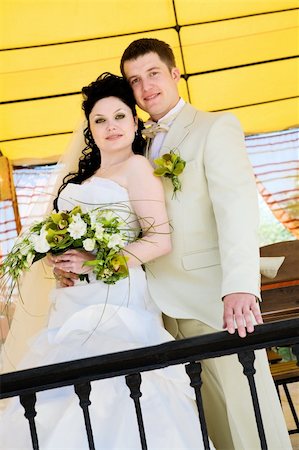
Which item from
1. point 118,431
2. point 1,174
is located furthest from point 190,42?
point 118,431

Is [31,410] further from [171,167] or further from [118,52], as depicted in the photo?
[118,52]

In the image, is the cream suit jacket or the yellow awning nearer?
the cream suit jacket

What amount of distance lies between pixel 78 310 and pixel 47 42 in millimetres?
4946

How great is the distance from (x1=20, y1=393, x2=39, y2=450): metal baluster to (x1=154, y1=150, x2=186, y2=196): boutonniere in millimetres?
966

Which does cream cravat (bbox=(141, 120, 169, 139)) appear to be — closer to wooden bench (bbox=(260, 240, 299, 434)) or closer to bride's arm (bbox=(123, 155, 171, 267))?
bride's arm (bbox=(123, 155, 171, 267))

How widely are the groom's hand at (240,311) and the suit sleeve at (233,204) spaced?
0.8 inches

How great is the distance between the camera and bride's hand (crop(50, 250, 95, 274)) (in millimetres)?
2574

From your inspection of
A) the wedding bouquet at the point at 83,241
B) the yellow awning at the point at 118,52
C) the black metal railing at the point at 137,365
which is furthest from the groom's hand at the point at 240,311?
the yellow awning at the point at 118,52

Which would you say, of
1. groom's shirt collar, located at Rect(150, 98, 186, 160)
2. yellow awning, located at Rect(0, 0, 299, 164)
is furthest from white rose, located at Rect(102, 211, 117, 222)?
yellow awning, located at Rect(0, 0, 299, 164)

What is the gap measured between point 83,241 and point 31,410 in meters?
0.57

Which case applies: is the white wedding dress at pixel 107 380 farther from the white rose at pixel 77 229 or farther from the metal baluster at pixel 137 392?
the white rose at pixel 77 229

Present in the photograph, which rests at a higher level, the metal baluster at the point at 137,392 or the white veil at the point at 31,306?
the white veil at the point at 31,306

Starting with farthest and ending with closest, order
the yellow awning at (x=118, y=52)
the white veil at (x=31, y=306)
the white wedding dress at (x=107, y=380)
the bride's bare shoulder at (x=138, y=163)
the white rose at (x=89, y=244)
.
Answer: the yellow awning at (x=118, y=52), the white veil at (x=31, y=306), the bride's bare shoulder at (x=138, y=163), the white rose at (x=89, y=244), the white wedding dress at (x=107, y=380)

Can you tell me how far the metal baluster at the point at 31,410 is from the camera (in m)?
2.10
